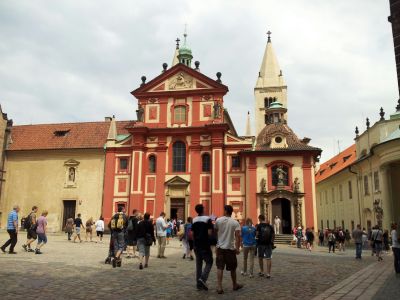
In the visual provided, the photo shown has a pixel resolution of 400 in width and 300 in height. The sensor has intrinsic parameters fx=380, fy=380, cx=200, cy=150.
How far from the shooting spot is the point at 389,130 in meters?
33.6

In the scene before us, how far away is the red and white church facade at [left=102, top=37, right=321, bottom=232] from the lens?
33.0 meters

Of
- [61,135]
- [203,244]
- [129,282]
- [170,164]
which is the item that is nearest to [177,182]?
[170,164]

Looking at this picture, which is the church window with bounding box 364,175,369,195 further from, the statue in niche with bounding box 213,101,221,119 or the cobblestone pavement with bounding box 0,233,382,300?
the cobblestone pavement with bounding box 0,233,382,300

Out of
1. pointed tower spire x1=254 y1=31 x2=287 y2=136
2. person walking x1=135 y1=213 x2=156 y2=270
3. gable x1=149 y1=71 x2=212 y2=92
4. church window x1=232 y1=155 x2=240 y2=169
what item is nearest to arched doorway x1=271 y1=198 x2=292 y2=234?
church window x1=232 y1=155 x2=240 y2=169

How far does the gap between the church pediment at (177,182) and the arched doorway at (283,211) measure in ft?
26.0

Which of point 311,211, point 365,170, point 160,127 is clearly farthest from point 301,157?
point 160,127

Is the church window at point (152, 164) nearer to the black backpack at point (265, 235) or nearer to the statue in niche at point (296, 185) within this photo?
the statue in niche at point (296, 185)

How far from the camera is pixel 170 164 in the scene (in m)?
35.3

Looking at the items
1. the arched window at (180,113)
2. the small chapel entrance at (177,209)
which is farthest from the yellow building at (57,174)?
the arched window at (180,113)

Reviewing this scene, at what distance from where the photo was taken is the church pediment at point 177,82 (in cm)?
3650

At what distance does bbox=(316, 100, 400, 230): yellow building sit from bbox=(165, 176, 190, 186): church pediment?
16309 millimetres

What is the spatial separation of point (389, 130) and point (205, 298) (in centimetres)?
3121

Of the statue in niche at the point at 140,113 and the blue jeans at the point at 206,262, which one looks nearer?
the blue jeans at the point at 206,262

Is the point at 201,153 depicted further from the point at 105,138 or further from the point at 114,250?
the point at 114,250
